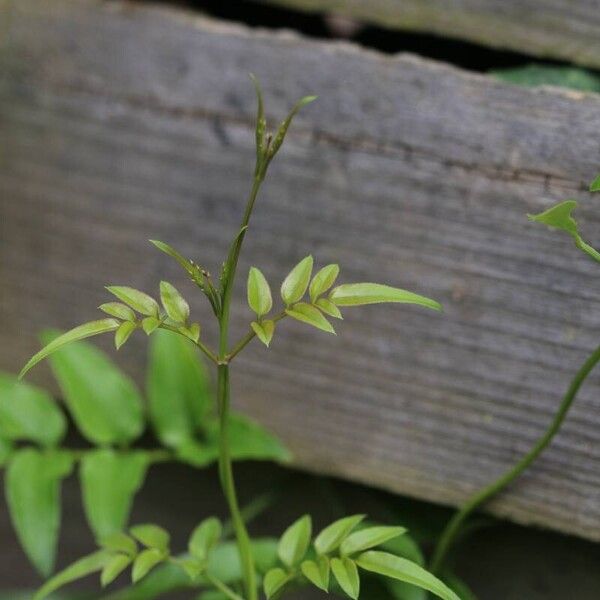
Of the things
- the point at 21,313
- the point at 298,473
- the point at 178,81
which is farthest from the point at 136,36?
the point at 298,473

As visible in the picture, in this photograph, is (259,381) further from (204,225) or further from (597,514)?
(597,514)

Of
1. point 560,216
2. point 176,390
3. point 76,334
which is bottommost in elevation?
point 176,390

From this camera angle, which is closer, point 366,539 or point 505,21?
point 366,539

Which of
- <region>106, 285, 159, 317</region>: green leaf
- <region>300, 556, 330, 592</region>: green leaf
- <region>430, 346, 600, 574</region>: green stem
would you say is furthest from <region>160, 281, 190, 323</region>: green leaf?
<region>430, 346, 600, 574</region>: green stem

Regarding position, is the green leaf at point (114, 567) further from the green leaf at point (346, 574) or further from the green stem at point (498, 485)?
the green stem at point (498, 485)

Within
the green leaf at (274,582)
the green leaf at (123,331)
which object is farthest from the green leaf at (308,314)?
the green leaf at (274,582)

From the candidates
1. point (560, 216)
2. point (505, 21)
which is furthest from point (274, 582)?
point (505, 21)

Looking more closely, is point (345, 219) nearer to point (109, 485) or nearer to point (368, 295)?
point (368, 295)
